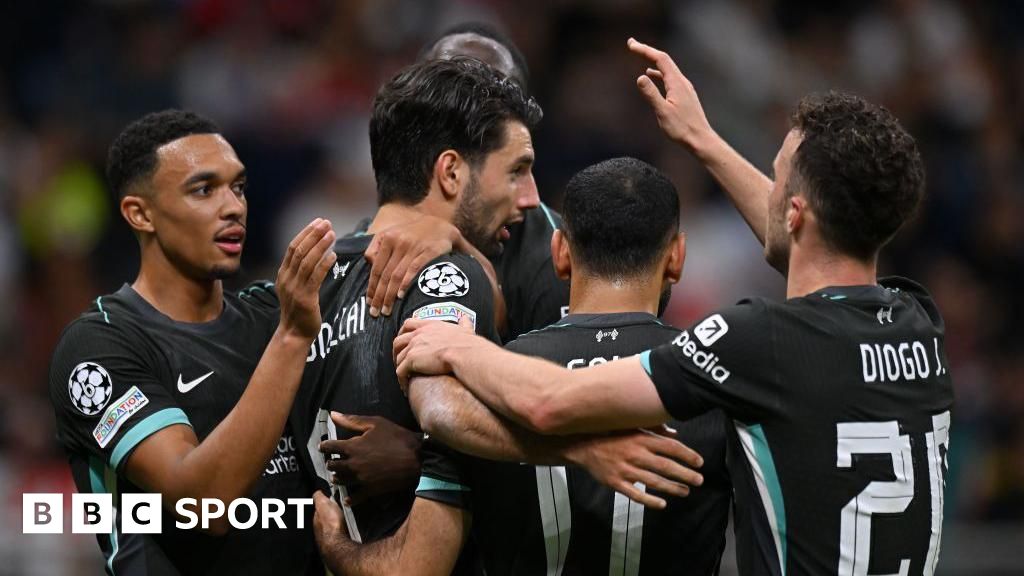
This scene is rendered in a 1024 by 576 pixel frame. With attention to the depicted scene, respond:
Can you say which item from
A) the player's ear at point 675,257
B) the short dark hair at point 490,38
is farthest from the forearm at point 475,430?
the short dark hair at point 490,38

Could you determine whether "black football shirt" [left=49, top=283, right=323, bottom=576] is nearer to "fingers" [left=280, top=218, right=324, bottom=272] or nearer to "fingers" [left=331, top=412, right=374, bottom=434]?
"fingers" [left=331, top=412, right=374, bottom=434]

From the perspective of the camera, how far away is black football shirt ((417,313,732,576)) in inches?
164

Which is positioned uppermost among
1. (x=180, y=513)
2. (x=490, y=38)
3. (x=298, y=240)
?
(x=490, y=38)

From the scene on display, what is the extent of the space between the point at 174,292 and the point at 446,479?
4.85 feet

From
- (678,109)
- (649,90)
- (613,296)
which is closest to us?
(613,296)

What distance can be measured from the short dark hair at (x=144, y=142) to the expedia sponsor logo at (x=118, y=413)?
0.91 meters

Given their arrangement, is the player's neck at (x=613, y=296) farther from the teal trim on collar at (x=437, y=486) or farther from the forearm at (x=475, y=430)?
the teal trim on collar at (x=437, y=486)

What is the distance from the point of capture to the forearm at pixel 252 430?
14.6 feet

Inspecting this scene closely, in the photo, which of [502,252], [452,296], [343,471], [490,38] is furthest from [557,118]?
[343,471]

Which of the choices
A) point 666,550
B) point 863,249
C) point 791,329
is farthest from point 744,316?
point 666,550

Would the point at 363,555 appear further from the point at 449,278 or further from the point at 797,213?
the point at 797,213

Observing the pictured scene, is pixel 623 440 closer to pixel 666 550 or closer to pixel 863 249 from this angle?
pixel 666 550

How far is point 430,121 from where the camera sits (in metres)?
4.80

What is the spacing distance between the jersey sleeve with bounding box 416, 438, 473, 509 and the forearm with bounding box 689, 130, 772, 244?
4.78 feet
